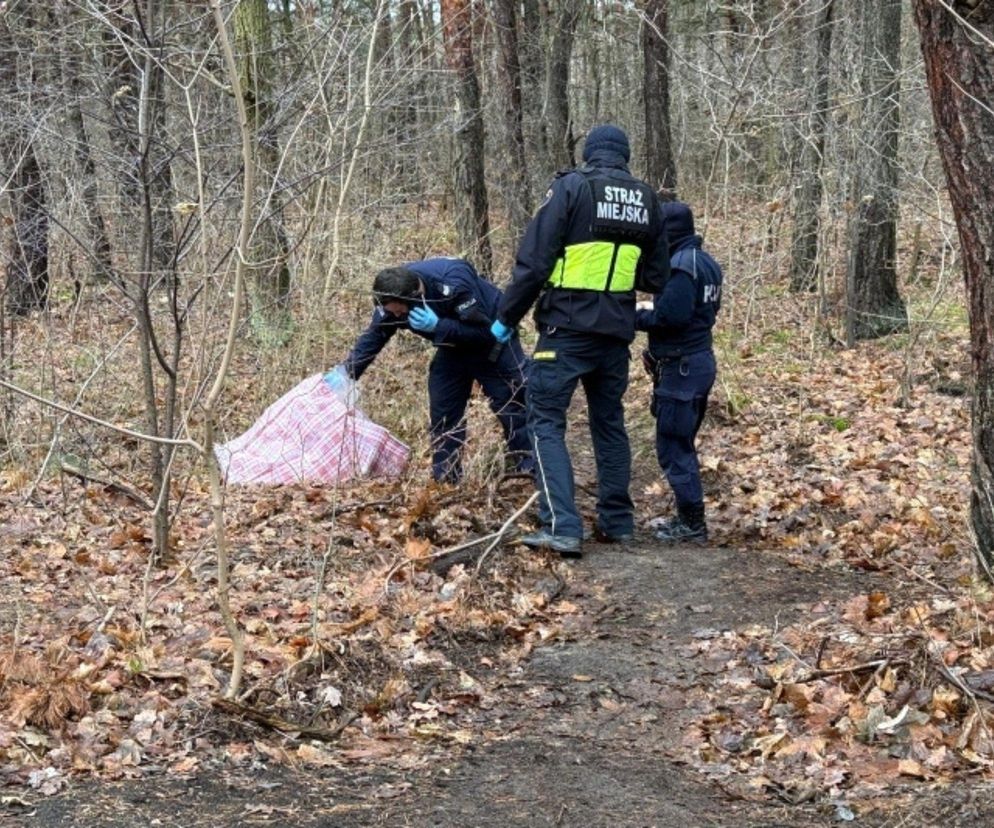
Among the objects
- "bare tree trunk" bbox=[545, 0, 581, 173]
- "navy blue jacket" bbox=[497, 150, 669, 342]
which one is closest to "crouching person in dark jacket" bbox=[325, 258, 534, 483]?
"navy blue jacket" bbox=[497, 150, 669, 342]

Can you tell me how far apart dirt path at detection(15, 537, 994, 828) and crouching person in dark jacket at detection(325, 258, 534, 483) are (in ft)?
7.09

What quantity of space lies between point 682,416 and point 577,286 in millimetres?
1110

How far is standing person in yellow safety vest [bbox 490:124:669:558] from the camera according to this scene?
5.88 m

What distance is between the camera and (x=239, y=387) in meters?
9.48

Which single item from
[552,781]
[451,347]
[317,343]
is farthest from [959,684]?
[317,343]

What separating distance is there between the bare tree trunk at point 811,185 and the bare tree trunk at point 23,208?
24.7ft

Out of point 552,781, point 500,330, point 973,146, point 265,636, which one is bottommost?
point 552,781

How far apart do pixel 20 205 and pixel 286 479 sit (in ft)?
9.45

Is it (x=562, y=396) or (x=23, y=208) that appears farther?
(x=23, y=208)

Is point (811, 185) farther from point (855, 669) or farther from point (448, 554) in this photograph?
point (855, 669)

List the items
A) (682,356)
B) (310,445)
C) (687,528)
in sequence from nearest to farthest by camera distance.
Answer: (682,356)
(687,528)
(310,445)

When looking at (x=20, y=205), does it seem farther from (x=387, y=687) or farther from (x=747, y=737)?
(x=747, y=737)

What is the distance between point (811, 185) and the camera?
1295 centimetres

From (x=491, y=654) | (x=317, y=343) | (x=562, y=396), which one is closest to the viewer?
(x=491, y=654)
